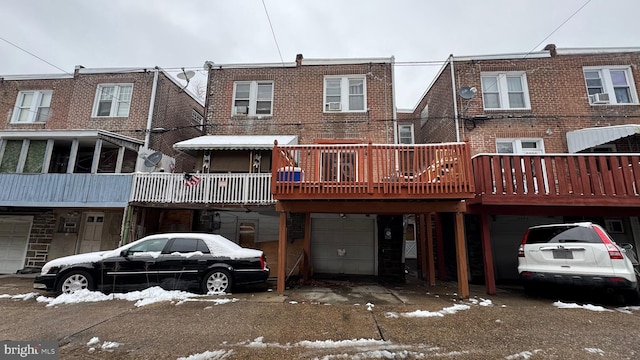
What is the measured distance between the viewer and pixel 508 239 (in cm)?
1041

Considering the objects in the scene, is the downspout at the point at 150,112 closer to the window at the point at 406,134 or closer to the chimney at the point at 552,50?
the window at the point at 406,134

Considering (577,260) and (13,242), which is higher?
(577,260)

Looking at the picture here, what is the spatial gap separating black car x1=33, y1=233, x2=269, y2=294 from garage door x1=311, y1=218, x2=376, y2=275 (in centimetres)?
409

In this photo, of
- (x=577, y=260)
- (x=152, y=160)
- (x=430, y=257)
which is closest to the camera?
(x=577, y=260)

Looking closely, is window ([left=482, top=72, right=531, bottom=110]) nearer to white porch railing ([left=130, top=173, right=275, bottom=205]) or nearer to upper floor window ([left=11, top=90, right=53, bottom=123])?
white porch railing ([left=130, top=173, right=275, bottom=205])

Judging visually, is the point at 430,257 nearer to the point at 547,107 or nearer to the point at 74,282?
the point at 547,107

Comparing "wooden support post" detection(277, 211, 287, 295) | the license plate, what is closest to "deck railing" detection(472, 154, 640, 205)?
the license plate

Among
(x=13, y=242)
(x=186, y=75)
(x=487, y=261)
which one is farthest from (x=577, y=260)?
(x=13, y=242)

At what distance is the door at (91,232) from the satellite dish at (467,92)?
47.7 ft

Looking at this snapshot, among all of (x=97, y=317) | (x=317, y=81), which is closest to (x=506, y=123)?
(x=317, y=81)

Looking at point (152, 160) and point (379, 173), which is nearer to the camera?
point (379, 173)

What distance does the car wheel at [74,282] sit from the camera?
22.9 feet

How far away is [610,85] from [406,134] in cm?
817

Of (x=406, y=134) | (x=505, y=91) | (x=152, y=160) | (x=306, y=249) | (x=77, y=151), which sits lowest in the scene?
(x=306, y=249)
